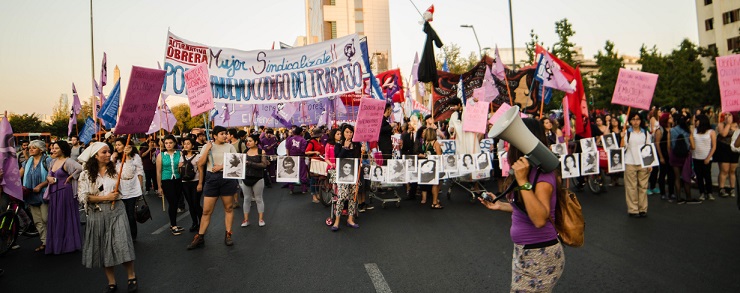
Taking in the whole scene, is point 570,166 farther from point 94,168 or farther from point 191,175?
point 94,168

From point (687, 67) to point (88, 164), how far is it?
165 feet

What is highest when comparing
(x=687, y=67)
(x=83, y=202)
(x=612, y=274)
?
(x=687, y=67)

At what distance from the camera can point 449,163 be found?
8.82 metres

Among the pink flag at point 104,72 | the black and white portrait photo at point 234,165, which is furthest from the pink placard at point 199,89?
the pink flag at point 104,72

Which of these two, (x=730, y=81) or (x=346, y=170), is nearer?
(x=730, y=81)

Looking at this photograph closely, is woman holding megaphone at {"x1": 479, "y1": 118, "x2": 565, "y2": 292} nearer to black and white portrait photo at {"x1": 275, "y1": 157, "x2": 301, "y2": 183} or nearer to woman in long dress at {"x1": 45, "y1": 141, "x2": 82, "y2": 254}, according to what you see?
black and white portrait photo at {"x1": 275, "y1": 157, "x2": 301, "y2": 183}

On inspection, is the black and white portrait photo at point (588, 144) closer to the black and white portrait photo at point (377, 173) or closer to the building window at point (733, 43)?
the black and white portrait photo at point (377, 173)

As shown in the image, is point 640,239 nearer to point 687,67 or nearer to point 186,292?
point 186,292

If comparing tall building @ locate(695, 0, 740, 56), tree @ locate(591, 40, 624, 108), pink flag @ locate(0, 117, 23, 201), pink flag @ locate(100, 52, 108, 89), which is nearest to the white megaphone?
pink flag @ locate(0, 117, 23, 201)

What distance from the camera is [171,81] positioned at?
7.93 meters

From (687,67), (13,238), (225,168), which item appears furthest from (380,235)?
(687,67)

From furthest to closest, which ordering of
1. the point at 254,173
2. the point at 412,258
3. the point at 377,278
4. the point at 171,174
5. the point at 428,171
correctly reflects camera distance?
the point at 428,171
the point at 171,174
the point at 254,173
the point at 412,258
the point at 377,278

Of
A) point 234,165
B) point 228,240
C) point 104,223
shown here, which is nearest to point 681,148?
point 234,165

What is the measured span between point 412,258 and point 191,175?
4.29 meters
